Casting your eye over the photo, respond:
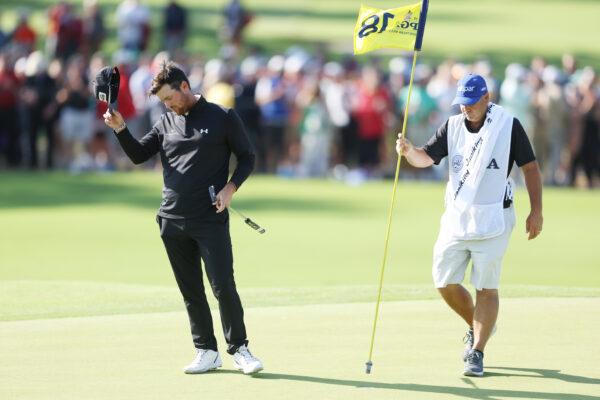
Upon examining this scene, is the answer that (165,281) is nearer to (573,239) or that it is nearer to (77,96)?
(573,239)

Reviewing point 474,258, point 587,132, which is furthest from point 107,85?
point 587,132

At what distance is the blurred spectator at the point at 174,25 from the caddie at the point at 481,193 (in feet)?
81.3

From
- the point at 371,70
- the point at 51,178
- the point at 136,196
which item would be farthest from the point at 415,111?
the point at 51,178

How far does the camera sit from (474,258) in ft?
30.1

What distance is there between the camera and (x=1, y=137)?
2598cm

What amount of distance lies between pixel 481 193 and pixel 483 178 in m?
0.11

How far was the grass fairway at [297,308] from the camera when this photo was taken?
28.4 ft

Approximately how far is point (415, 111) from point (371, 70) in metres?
1.30

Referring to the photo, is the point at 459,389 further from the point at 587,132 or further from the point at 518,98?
the point at 587,132

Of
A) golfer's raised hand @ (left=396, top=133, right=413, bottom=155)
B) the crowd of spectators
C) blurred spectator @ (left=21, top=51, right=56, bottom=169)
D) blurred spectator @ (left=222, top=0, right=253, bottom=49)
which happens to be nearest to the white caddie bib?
golfer's raised hand @ (left=396, top=133, right=413, bottom=155)

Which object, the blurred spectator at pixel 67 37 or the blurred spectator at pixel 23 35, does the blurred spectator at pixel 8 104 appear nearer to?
the blurred spectator at pixel 23 35

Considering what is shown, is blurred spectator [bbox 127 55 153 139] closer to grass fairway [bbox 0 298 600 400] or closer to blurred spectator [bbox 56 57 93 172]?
blurred spectator [bbox 56 57 93 172]

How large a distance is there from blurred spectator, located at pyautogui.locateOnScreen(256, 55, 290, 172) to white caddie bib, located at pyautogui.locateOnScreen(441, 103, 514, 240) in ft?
53.6

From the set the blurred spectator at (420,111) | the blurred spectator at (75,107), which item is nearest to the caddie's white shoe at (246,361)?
the blurred spectator at (420,111)
